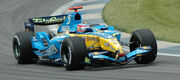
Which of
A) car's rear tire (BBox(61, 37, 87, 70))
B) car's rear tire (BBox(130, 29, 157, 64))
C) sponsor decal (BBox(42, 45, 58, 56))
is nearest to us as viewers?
car's rear tire (BBox(61, 37, 87, 70))

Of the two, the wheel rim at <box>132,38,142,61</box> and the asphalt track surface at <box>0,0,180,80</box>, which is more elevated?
the wheel rim at <box>132,38,142,61</box>

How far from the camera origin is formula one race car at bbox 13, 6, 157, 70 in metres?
10.5

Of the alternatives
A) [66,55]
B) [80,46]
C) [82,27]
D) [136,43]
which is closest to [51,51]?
[82,27]

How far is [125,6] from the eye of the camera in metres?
25.2

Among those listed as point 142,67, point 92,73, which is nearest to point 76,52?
point 92,73

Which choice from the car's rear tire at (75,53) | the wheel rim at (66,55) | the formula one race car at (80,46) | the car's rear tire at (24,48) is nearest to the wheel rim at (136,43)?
the formula one race car at (80,46)

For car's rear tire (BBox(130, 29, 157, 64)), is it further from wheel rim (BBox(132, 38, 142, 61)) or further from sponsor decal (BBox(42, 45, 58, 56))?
sponsor decal (BBox(42, 45, 58, 56))

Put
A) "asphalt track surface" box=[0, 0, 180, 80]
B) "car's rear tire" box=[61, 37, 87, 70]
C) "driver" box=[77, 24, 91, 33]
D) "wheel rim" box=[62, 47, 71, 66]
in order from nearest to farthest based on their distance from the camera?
1. "asphalt track surface" box=[0, 0, 180, 80]
2. "car's rear tire" box=[61, 37, 87, 70]
3. "wheel rim" box=[62, 47, 71, 66]
4. "driver" box=[77, 24, 91, 33]

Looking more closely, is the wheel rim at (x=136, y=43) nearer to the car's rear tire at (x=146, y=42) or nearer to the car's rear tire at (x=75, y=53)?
the car's rear tire at (x=146, y=42)

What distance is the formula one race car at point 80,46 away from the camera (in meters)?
10.5

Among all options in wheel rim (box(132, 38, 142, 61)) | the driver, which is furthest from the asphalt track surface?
the driver

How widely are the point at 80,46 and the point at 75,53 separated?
8.5 inches

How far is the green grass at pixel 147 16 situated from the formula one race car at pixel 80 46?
4.69m

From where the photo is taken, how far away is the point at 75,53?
34.1 ft
